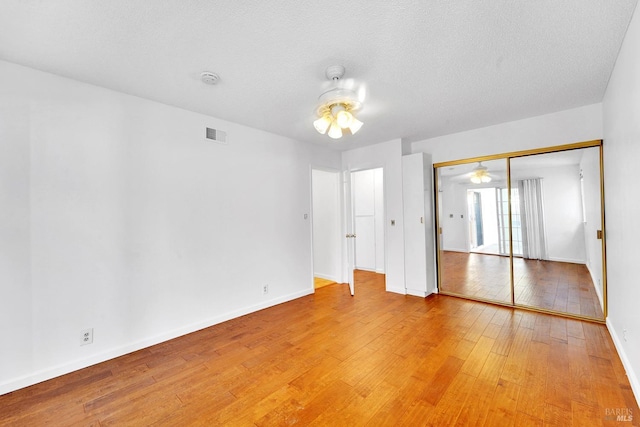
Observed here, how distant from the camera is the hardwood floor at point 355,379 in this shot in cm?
174

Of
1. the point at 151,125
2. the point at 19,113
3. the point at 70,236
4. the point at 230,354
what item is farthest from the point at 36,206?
the point at 230,354

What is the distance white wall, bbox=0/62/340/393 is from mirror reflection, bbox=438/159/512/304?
9.33ft

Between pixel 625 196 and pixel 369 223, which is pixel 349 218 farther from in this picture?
pixel 625 196

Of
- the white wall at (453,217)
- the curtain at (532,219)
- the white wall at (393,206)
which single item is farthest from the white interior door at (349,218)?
the curtain at (532,219)

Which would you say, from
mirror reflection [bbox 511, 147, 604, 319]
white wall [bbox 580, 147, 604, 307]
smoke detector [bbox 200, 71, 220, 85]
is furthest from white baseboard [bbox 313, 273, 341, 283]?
smoke detector [bbox 200, 71, 220, 85]

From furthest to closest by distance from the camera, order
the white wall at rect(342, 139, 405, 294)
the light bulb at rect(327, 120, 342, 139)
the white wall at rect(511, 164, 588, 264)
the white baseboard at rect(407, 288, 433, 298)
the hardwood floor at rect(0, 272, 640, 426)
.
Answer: the white wall at rect(342, 139, 405, 294) → the white baseboard at rect(407, 288, 433, 298) → the white wall at rect(511, 164, 588, 264) → the light bulb at rect(327, 120, 342, 139) → the hardwood floor at rect(0, 272, 640, 426)

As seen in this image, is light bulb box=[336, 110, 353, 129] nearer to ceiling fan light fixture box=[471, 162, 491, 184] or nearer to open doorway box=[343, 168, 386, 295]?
ceiling fan light fixture box=[471, 162, 491, 184]

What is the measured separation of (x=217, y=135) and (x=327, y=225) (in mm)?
2625

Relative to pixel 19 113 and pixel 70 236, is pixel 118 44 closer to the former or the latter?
pixel 19 113

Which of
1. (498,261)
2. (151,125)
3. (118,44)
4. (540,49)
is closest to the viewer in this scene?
(118,44)

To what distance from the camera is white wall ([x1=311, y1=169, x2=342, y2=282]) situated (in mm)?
5027

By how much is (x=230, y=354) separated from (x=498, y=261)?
3.68 meters

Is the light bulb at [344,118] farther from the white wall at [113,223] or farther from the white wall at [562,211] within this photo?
the white wall at [562,211]

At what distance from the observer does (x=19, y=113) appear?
2.11m
